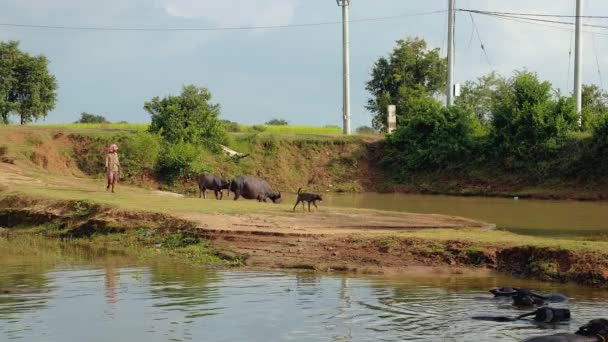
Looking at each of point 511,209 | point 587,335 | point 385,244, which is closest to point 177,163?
point 511,209

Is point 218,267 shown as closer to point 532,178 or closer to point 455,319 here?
point 455,319

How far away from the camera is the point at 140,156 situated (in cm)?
4388

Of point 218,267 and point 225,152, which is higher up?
point 225,152

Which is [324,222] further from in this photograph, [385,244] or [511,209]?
[511,209]

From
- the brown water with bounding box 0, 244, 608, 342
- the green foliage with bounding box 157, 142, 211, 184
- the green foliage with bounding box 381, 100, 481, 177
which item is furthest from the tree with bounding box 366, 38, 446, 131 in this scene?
the brown water with bounding box 0, 244, 608, 342

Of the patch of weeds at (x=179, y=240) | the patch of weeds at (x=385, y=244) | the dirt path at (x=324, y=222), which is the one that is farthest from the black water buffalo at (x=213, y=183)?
the patch of weeds at (x=385, y=244)

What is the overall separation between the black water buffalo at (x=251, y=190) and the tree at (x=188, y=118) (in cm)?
1383

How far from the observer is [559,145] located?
46.2m

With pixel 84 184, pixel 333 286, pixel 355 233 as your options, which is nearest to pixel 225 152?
pixel 84 184

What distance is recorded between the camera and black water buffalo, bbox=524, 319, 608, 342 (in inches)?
441

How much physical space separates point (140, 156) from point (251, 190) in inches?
517

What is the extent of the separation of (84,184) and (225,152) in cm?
1570

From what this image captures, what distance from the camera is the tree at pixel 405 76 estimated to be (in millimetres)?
60000

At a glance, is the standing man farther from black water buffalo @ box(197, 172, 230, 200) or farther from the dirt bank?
the dirt bank
